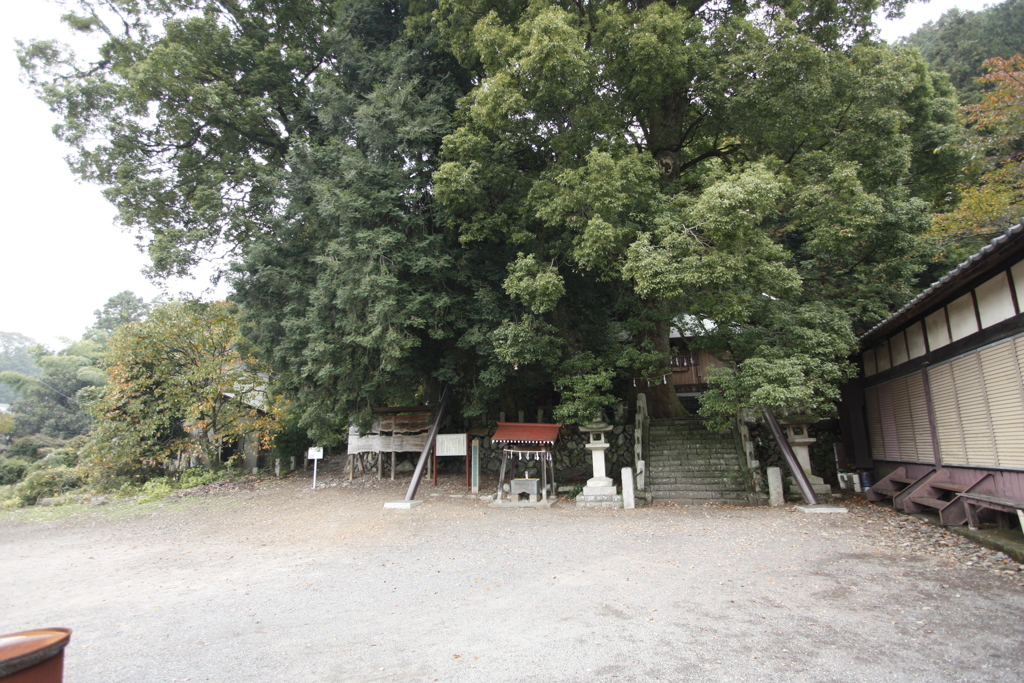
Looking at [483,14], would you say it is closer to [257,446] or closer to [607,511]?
[607,511]

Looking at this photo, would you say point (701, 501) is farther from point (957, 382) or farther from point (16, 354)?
point (16, 354)

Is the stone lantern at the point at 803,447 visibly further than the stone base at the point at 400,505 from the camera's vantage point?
No

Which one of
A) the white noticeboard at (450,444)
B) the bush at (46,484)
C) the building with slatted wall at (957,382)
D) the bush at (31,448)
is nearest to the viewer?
the building with slatted wall at (957,382)

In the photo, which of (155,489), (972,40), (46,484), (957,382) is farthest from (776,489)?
(972,40)

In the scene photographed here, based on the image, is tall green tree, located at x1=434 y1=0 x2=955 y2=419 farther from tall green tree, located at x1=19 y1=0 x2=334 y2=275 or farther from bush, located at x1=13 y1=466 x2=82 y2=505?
bush, located at x1=13 y1=466 x2=82 y2=505

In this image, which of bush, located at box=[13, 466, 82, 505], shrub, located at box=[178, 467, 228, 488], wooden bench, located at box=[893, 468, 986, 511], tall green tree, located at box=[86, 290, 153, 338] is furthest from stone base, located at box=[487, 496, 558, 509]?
tall green tree, located at box=[86, 290, 153, 338]

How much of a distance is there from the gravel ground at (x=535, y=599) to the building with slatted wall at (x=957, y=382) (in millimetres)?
1294

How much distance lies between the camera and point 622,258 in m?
11.8

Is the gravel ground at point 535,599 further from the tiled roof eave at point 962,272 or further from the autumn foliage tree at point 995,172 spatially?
Result: the autumn foliage tree at point 995,172

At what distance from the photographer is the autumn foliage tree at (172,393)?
A: 54.2ft

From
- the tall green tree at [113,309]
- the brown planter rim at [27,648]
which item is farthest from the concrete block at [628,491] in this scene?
the tall green tree at [113,309]

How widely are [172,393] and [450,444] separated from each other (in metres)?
9.59

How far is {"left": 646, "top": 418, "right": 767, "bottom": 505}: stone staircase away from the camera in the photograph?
12461 mm

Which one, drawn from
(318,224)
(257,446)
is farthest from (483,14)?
(257,446)
